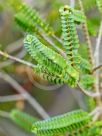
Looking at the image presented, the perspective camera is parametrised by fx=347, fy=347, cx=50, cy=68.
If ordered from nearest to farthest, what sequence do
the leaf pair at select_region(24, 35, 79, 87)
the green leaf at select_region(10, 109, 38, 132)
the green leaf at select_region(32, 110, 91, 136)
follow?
1. the leaf pair at select_region(24, 35, 79, 87)
2. the green leaf at select_region(32, 110, 91, 136)
3. the green leaf at select_region(10, 109, 38, 132)

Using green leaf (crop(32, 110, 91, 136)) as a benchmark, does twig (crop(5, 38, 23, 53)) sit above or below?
above

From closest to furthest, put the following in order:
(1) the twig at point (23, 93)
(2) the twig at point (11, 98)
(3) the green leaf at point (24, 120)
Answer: (3) the green leaf at point (24, 120)
(1) the twig at point (23, 93)
(2) the twig at point (11, 98)

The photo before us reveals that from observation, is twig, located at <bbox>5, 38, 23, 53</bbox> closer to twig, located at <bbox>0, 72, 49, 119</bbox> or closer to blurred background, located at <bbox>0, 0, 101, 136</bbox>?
blurred background, located at <bbox>0, 0, 101, 136</bbox>

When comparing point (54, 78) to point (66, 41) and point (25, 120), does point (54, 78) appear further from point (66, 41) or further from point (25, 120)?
point (25, 120)

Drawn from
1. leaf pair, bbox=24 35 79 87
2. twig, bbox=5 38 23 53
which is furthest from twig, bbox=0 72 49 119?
leaf pair, bbox=24 35 79 87

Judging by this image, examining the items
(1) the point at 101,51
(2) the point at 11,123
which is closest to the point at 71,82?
(1) the point at 101,51

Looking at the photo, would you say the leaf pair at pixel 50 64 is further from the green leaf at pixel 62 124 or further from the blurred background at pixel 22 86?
the blurred background at pixel 22 86

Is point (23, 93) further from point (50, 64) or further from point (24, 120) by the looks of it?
point (50, 64)

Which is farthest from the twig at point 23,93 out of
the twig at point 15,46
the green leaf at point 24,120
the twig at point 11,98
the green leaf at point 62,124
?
the green leaf at point 62,124

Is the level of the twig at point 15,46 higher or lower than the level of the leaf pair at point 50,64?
higher

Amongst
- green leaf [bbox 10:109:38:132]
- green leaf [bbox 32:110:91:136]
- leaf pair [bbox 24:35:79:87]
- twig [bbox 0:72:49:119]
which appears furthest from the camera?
twig [bbox 0:72:49:119]

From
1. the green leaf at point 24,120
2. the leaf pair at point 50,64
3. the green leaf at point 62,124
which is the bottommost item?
the green leaf at point 62,124

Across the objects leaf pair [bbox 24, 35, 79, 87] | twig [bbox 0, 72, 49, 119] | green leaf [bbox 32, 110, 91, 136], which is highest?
twig [bbox 0, 72, 49, 119]
